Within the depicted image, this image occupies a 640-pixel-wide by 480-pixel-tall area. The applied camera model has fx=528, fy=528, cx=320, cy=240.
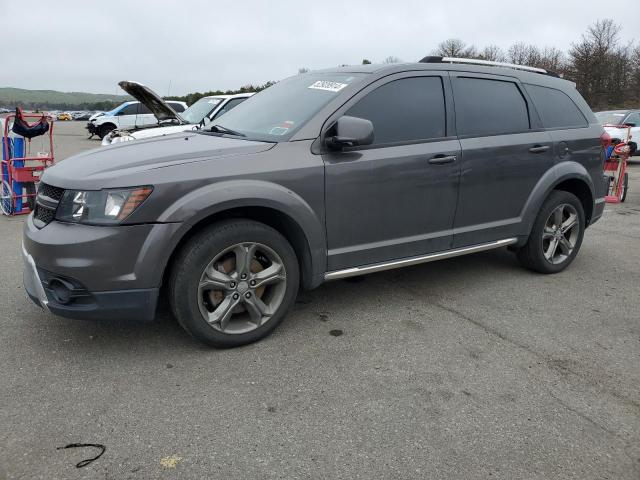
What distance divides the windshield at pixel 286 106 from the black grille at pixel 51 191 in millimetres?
1264

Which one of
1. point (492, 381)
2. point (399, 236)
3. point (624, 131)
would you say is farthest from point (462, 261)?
point (624, 131)

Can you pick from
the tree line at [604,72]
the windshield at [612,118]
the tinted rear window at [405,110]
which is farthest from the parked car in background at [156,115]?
the tree line at [604,72]

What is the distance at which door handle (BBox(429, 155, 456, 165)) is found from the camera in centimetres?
386

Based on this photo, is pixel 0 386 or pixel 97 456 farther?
pixel 0 386

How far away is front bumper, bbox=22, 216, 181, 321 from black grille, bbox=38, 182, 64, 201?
173 mm

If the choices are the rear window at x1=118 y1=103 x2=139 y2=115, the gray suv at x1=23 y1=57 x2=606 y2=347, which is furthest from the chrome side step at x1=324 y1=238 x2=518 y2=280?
the rear window at x1=118 y1=103 x2=139 y2=115

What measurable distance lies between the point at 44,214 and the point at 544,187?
3.87m

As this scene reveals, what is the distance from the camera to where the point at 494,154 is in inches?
165

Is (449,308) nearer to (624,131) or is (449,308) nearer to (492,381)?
(492,381)

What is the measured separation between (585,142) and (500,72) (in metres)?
1.11

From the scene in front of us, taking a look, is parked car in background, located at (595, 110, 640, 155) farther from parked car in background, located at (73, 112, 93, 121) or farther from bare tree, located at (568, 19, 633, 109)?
parked car in background, located at (73, 112, 93, 121)

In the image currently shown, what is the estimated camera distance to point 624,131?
14.2 m

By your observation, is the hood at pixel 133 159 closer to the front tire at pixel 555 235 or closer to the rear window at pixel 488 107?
the rear window at pixel 488 107

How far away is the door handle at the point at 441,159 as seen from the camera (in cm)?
386
